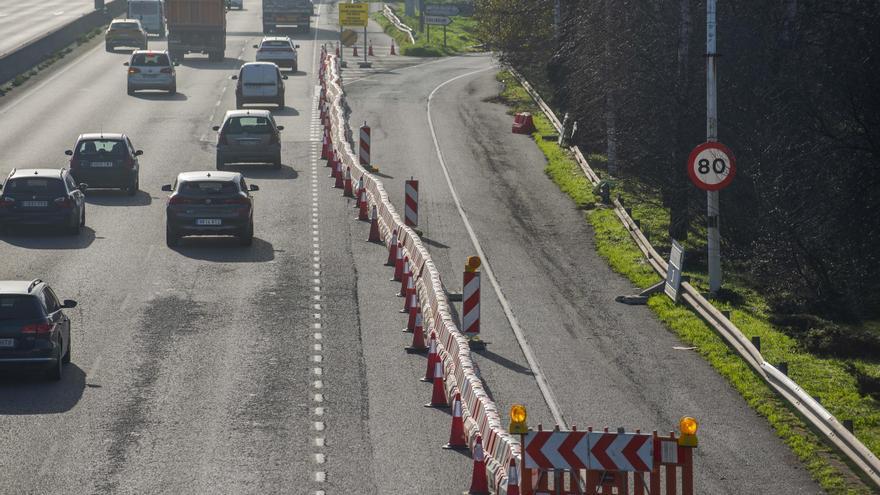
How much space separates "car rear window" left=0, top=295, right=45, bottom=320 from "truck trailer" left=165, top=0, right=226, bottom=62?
55138mm

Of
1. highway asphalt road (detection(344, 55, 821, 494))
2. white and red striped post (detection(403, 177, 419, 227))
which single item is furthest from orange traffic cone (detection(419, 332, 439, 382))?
white and red striped post (detection(403, 177, 419, 227))

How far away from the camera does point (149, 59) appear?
61.5m

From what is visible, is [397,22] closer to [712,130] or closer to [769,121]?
[769,121]

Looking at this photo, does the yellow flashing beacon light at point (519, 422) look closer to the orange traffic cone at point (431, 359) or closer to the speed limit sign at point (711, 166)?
the orange traffic cone at point (431, 359)

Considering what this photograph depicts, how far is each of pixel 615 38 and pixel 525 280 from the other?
30.7ft

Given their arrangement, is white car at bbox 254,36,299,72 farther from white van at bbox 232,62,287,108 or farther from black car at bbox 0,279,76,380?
black car at bbox 0,279,76,380

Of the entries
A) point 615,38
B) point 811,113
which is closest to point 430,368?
point 811,113

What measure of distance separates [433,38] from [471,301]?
73.5 meters

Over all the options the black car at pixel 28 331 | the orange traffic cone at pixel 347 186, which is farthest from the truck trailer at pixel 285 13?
the black car at pixel 28 331

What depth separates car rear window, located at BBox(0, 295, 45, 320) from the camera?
20.6 metres

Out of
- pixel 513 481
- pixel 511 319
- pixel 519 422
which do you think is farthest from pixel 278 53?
pixel 519 422

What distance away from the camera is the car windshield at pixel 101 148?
39.3m

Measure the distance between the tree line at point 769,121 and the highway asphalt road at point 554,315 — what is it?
2639 millimetres

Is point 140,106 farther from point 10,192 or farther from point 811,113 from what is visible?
point 811,113
